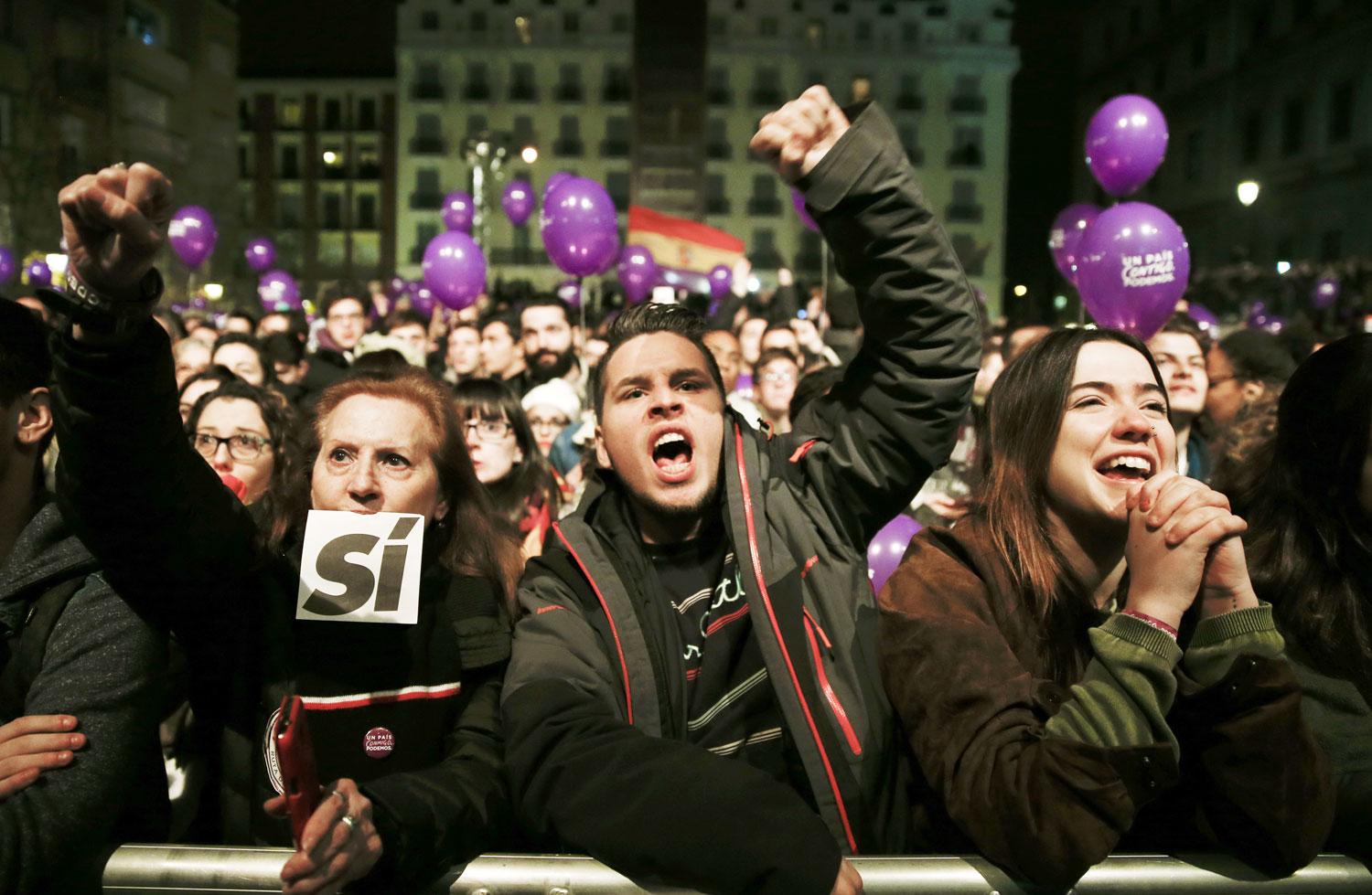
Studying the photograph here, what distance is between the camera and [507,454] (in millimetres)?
4355

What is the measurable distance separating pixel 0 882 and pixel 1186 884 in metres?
1.71

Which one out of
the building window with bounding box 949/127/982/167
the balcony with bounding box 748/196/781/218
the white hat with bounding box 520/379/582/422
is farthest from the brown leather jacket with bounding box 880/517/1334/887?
the building window with bounding box 949/127/982/167

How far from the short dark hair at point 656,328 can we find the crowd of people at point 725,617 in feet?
0.04

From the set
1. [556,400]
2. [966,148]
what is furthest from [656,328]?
[966,148]

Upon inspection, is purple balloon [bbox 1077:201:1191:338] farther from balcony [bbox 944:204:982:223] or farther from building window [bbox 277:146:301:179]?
building window [bbox 277:146:301:179]

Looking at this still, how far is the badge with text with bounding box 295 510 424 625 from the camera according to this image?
1.98 m

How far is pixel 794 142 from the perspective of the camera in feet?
6.65

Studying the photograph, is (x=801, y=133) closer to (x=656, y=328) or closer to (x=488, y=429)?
(x=656, y=328)

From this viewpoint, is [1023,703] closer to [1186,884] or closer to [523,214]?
[1186,884]

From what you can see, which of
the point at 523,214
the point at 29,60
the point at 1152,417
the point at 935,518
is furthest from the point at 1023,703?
the point at 29,60

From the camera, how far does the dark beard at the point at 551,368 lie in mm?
7012

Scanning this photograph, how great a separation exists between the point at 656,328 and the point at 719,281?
16478 mm

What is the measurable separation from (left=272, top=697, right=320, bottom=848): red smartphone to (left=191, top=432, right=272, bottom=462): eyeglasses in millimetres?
2268

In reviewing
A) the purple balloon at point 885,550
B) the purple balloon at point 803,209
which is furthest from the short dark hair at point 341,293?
the purple balloon at point 885,550
